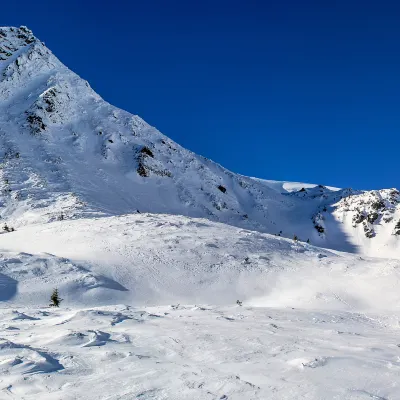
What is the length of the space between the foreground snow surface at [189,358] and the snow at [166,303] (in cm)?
3

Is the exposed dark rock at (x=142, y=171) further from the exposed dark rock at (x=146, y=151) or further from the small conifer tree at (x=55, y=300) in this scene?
the small conifer tree at (x=55, y=300)

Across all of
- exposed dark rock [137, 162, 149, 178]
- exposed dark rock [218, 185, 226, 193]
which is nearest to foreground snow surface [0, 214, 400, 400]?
exposed dark rock [137, 162, 149, 178]

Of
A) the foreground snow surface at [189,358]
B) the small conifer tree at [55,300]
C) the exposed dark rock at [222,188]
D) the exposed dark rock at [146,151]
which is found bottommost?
the small conifer tree at [55,300]

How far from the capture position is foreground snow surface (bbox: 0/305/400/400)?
4.39 meters

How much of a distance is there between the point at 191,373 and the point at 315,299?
10.7 m

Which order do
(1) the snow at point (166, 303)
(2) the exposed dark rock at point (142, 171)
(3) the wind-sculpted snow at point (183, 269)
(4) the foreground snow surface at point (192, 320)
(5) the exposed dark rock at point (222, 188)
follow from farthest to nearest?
(5) the exposed dark rock at point (222, 188)
(2) the exposed dark rock at point (142, 171)
(3) the wind-sculpted snow at point (183, 269)
(1) the snow at point (166, 303)
(4) the foreground snow surface at point (192, 320)

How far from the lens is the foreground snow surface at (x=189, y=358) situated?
4387mm

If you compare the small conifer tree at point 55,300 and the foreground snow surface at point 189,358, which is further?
the small conifer tree at point 55,300

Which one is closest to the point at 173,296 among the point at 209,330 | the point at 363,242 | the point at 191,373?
the point at 209,330

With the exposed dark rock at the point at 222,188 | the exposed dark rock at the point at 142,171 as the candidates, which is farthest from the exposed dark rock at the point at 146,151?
the exposed dark rock at the point at 222,188

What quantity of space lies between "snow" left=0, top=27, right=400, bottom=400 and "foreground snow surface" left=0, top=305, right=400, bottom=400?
3 centimetres

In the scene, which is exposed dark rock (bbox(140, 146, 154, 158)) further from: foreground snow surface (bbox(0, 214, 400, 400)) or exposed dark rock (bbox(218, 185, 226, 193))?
foreground snow surface (bbox(0, 214, 400, 400))

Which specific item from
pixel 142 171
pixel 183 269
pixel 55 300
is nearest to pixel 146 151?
pixel 142 171

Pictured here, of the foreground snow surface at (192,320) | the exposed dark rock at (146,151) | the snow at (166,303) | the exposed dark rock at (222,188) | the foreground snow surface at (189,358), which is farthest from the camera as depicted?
the exposed dark rock at (222,188)
